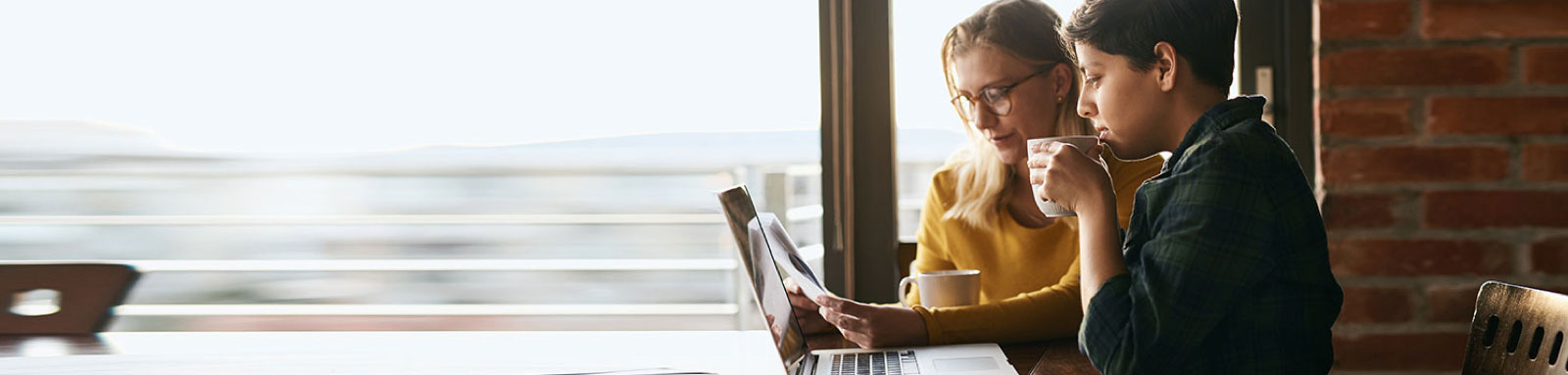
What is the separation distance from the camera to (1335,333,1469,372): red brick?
65.2 inches

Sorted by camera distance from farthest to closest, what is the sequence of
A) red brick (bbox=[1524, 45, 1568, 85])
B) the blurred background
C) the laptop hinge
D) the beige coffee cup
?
the blurred background → red brick (bbox=[1524, 45, 1568, 85]) → the beige coffee cup → the laptop hinge

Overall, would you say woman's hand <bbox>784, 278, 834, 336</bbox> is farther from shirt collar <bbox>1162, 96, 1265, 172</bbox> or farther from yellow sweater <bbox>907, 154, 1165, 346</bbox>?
shirt collar <bbox>1162, 96, 1265, 172</bbox>

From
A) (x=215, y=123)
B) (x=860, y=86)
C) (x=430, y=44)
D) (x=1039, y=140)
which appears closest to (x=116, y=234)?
(x=215, y=123)

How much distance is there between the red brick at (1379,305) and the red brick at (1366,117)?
0.81 feet

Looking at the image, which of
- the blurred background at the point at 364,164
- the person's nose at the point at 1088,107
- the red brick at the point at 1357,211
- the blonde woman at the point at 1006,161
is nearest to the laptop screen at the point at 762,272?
the person's nose at the point at 1088,107

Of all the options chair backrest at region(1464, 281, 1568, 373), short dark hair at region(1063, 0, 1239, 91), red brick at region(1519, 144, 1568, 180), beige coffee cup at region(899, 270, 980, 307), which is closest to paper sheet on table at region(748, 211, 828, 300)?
beige coffee cup at region(899, 270, 980, 307)

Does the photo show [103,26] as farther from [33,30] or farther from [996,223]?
[996,223]

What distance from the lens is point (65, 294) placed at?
1.51 metres

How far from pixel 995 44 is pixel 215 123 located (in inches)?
158

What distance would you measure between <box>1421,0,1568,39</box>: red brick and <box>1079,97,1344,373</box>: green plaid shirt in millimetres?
1011

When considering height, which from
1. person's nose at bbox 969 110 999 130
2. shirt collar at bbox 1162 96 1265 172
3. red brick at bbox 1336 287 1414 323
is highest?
person's nose at bbox 969 110 999 130

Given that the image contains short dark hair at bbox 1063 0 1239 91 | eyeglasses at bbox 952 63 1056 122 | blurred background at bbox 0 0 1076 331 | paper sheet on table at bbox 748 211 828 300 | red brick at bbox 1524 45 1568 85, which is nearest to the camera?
short dark hair at bbox 1063 0 1239 91

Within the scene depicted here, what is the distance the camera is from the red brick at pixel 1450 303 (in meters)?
1.64

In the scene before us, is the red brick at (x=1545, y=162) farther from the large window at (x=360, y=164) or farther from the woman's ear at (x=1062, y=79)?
the large window at (x=360, y=164)
